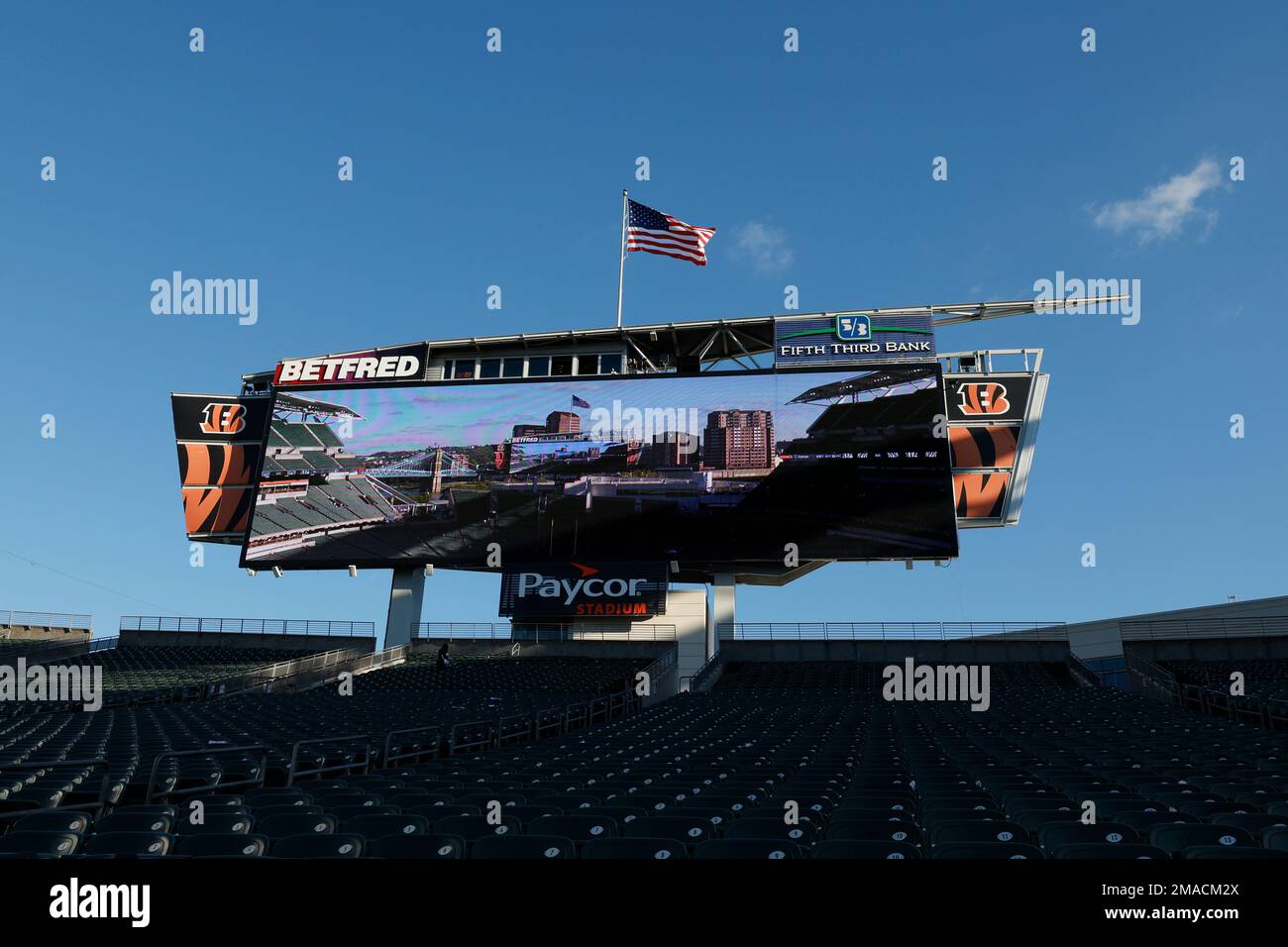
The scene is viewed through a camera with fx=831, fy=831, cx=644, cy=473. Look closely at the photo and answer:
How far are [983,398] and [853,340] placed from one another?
5.13m

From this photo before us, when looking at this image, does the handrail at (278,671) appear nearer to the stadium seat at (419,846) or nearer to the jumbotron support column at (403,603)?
the jumbotron support column at (403,603)

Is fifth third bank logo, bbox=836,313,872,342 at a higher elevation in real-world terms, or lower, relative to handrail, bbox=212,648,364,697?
higher

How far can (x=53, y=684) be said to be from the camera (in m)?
25.5

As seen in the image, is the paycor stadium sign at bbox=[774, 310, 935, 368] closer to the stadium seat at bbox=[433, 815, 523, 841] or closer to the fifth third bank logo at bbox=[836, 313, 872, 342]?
the fifth third bank logo at bbox=[836, 313, 872, 342]

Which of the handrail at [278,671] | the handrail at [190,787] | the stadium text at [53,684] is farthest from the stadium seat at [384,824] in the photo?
the handrail at [278,671]

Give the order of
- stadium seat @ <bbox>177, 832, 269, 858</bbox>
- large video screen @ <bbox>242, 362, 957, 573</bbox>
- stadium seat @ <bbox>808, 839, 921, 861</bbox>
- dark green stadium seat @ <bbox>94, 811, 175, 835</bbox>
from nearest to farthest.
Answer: stadium seat @ <bbox>808, 839, 921, 861</bbox> < stadium seat @ <bbox>177, 832, 269, 858</bbox> < dark green stadium seat @ <bbox>94, 811, 175, 835</bbox> < large video screen @ <bbox>242, 362, 957, 573</bbox>

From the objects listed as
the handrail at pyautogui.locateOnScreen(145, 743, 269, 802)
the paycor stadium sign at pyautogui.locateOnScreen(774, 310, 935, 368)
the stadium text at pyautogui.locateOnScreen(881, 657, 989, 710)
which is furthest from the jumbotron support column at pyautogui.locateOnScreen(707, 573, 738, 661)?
the handrail at pyautogui.locateOnScreen(145, 743, 269, 802)

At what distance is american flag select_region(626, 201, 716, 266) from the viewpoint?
107 feet

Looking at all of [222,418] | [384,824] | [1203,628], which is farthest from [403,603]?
[1203,628]

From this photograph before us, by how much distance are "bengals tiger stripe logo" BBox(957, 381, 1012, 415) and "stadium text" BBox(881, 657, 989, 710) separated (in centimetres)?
906

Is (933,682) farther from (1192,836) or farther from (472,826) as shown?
(472,826)
